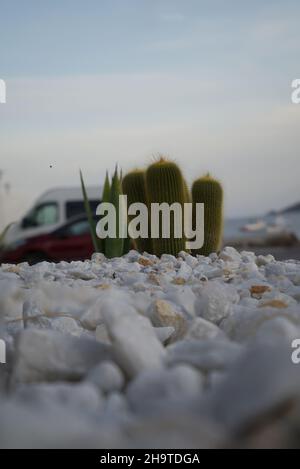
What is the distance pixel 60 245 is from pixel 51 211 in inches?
90.5

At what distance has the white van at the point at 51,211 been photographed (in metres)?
11.5

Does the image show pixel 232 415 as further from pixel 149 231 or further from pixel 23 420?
pixel 149 231

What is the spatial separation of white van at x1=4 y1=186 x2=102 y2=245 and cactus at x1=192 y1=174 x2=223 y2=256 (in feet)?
19.3

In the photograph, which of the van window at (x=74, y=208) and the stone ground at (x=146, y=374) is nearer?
the stone ground at (x=146, y=374)

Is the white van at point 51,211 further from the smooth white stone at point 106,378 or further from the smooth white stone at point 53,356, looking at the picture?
the smooth white stone at point 106,378

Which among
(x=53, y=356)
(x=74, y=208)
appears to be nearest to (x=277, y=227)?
(x=74, y=208)

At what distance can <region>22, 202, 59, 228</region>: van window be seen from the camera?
11.6 metres

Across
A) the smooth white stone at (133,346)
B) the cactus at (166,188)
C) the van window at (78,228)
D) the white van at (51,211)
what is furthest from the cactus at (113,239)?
the white van at (51,211)

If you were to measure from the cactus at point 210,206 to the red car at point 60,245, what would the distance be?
402 cm

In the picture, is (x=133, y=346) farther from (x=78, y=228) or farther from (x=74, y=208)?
(x=74, y=208)

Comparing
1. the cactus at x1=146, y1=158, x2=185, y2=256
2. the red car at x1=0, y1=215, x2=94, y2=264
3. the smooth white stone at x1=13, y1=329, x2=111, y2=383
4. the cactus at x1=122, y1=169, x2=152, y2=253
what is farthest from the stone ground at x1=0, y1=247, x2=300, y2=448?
the red car at x1=0, y1=215, x2=94, y2=264

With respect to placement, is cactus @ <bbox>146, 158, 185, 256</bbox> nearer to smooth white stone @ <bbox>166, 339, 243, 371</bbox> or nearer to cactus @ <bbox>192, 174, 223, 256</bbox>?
cactus @ <bbox>192, 174, 223, 256</bbox>
